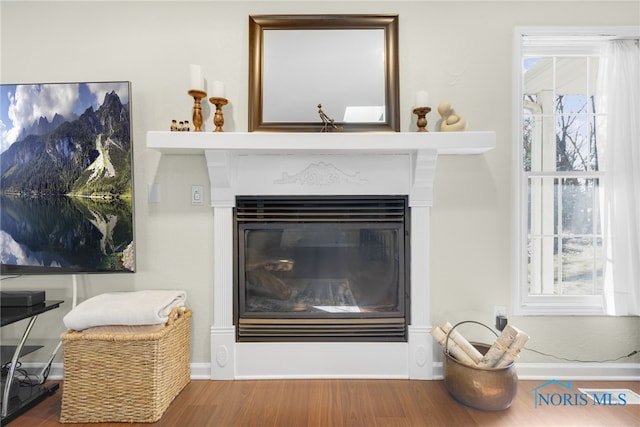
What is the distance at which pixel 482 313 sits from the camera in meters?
2.13

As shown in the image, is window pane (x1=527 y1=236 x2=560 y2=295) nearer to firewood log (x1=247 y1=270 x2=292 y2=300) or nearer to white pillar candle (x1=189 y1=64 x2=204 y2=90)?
firewood log (x1=247 y1=270 x2=292 y2=300)

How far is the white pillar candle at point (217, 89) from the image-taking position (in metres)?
1.95

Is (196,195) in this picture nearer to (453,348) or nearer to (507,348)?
(453,348)

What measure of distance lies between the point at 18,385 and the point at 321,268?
1.83 metres

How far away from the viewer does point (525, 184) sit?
218cm

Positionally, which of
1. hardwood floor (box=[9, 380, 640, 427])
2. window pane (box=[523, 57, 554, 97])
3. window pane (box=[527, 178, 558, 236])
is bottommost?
hardwood floor (box=[9, 380, 640, 427])

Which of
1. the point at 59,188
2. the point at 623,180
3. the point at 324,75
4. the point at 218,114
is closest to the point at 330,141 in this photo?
the point at 324,75

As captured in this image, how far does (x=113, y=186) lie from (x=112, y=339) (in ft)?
2.91

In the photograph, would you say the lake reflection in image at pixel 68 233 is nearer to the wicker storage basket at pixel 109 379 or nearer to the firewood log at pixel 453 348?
the wicker storage basket at pixel 109 379

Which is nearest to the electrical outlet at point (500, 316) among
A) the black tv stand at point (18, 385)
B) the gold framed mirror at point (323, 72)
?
the gold framed mirror at point (323, 72)

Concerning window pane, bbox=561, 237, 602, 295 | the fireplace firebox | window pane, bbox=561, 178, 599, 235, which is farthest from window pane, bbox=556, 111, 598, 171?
the fireplace firebox

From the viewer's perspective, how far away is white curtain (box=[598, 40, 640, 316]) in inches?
82.5

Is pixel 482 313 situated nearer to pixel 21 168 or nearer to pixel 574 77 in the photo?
pixel 574 77

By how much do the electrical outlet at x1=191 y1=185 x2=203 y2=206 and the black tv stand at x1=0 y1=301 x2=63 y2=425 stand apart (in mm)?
942
